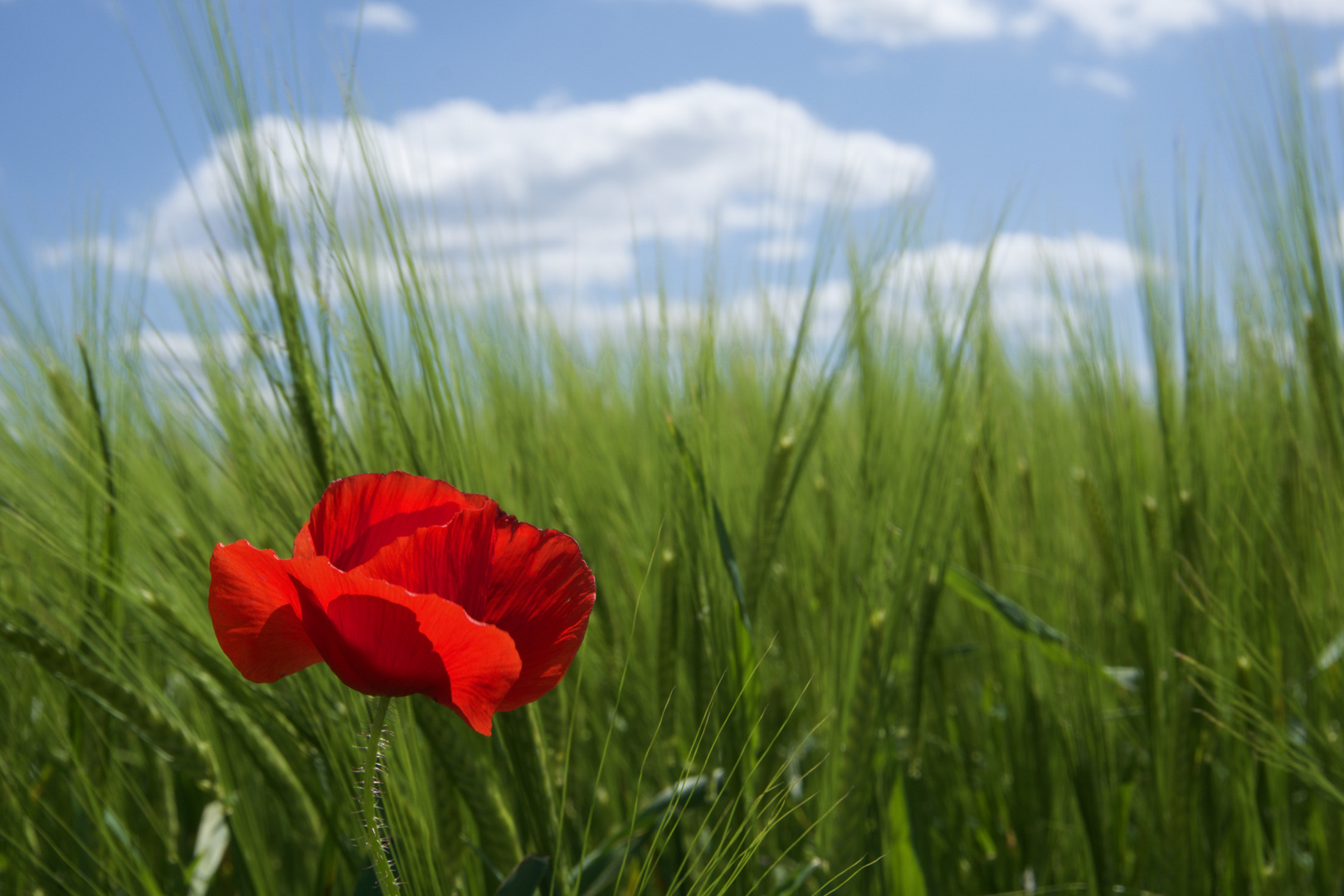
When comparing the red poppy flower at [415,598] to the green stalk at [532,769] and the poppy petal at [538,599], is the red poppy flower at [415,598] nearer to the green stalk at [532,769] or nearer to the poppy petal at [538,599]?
the poppy petal at [538,599]

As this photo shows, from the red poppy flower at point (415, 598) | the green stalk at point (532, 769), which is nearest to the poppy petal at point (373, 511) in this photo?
the red poppy flower at point (415, 598)

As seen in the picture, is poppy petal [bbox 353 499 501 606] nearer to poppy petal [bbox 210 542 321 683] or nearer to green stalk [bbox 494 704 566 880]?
poppy petal [bbox 210 542 321 683]

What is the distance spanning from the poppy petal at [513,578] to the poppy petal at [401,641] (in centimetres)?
1

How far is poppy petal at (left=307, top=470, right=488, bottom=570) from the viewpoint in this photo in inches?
10.6

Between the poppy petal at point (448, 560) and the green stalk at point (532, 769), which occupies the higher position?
the poppy petal at point (448, 560)

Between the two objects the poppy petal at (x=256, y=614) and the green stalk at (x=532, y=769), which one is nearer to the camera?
the poppy petal at (x=256, y=614)

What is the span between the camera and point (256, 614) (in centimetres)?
27

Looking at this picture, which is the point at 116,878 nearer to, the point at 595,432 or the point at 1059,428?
the point at 595,432

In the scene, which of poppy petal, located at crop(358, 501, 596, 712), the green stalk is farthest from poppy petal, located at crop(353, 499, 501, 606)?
the green stalk

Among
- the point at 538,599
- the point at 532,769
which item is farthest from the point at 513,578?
the point at 532,769

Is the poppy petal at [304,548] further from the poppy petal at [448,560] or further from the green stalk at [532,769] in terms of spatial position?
the green stalk at [532,769]

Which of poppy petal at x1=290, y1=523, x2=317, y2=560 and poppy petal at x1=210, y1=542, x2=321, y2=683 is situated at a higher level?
poppy petal at x1=290, y1=523, x2=317, y2=560

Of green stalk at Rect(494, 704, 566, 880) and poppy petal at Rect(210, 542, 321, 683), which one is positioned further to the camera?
Answer: green stalk at Rect(494, 704, 566, 880)

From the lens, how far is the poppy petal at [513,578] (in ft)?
0.85
